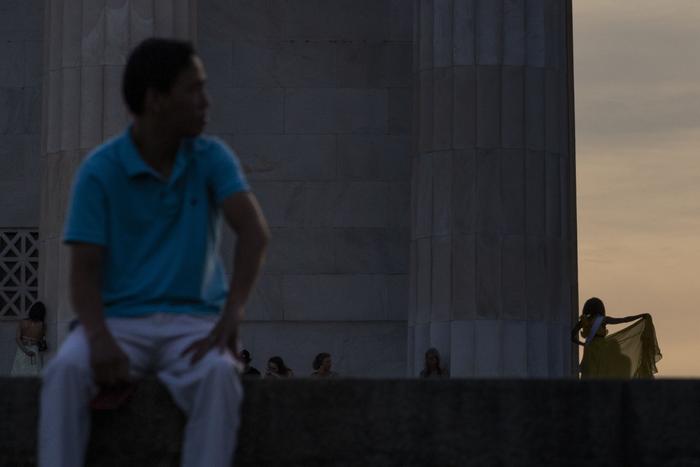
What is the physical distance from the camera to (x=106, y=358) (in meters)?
9.16

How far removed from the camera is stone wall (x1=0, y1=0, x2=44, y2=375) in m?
27.8

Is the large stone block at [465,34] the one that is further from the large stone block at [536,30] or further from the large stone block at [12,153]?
the large stone block at [12,153]

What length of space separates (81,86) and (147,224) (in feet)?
47.2

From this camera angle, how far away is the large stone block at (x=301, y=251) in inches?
1065

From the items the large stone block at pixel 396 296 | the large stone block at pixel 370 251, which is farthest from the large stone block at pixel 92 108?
the large stone block at pixel 396 296

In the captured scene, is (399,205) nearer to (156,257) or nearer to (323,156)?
(323,156)

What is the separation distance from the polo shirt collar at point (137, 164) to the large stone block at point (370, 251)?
17534 mm

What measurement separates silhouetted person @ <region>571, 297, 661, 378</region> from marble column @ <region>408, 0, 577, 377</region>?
25.6 inches

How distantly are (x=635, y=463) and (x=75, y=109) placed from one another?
1438 cm

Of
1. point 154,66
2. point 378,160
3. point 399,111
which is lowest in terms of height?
point 154,66

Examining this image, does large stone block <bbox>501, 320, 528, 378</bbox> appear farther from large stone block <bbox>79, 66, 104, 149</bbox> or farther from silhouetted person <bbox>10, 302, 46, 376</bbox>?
silhouetted person <bbox>10, 302, 46, 376</bbox>

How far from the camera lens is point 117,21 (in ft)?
76.6

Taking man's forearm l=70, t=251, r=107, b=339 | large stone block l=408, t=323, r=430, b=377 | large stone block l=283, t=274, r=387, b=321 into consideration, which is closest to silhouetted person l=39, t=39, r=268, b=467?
man's forearm l=70, t=251, r=107, b=339

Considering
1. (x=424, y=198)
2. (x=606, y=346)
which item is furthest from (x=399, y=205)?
(x=606, y=346)
